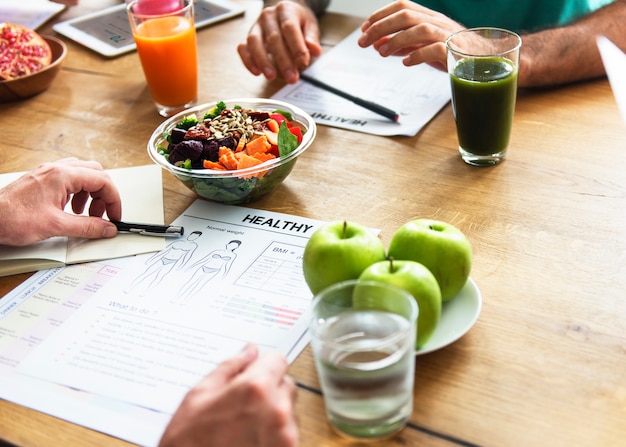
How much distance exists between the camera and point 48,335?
3.24 feet

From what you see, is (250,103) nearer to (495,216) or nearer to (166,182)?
(166,182)

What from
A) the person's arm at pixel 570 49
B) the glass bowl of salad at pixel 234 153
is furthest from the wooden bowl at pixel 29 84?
the person's arm at pixel 570 49

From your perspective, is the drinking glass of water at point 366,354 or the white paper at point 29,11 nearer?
the drinking glass of water at point 366,354

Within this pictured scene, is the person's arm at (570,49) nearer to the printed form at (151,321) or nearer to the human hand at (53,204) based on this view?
the printed form at (151,321)

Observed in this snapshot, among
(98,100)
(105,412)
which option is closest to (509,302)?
(105,412)

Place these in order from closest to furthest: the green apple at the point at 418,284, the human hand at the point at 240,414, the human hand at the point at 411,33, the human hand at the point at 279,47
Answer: the human hand at the point at 240,414 → the green apple at the point at 418,284 → the human hand at the point at 411,33 → the human hand at the point at 279,47

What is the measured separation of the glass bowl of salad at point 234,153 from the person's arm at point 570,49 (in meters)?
0.50

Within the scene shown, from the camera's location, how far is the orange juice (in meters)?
1.51

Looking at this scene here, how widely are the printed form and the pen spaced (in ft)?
1.22

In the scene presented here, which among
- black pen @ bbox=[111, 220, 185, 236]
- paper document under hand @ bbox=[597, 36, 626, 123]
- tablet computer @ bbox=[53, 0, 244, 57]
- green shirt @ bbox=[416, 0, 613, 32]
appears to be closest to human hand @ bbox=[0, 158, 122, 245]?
black pen @ bbox=[111, 220, 185, 236]

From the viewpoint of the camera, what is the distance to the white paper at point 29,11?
81.8 inches

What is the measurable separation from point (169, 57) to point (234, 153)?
0.43 meters

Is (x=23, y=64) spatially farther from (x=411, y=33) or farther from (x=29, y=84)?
(x=411, y=33)

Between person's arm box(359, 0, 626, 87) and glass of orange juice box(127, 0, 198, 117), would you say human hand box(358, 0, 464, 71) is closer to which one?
person's arm box(359, 0, 626, 87)
